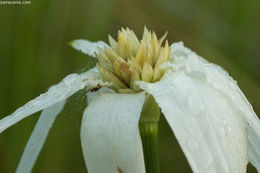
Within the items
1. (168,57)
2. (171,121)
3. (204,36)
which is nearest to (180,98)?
(171,121)

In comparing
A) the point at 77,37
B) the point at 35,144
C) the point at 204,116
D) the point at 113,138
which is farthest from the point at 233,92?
the point at 77,37

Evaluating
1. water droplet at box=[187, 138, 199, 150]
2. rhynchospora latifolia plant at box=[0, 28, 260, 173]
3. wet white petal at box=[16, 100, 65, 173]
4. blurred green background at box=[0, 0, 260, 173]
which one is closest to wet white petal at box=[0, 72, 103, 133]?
rhynchospora latifolia plant at box=[0, 28, 260, 173]

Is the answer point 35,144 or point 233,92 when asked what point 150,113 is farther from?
point 35,144

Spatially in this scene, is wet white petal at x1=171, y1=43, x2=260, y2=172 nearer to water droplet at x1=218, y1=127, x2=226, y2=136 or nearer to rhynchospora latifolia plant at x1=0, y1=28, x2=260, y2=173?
rhynchospora latifolia plant at x1=0, y1=28, x2=260, y2=173

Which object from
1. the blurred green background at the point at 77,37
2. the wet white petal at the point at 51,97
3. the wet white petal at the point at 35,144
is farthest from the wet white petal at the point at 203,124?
the blurred green background at the point at 77,37

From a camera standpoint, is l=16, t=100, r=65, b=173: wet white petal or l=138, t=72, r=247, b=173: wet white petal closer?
l=138, t=72, r=247, b=173: wet white petal

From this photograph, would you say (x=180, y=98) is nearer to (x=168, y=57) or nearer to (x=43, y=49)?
(x=168, y=57)

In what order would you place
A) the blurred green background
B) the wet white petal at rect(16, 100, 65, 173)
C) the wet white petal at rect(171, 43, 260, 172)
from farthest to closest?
the blurred green background → the wet white petal at rect(16, 100, 65, 173) → the wet white petal at rect(171, 43, 260, 172)
